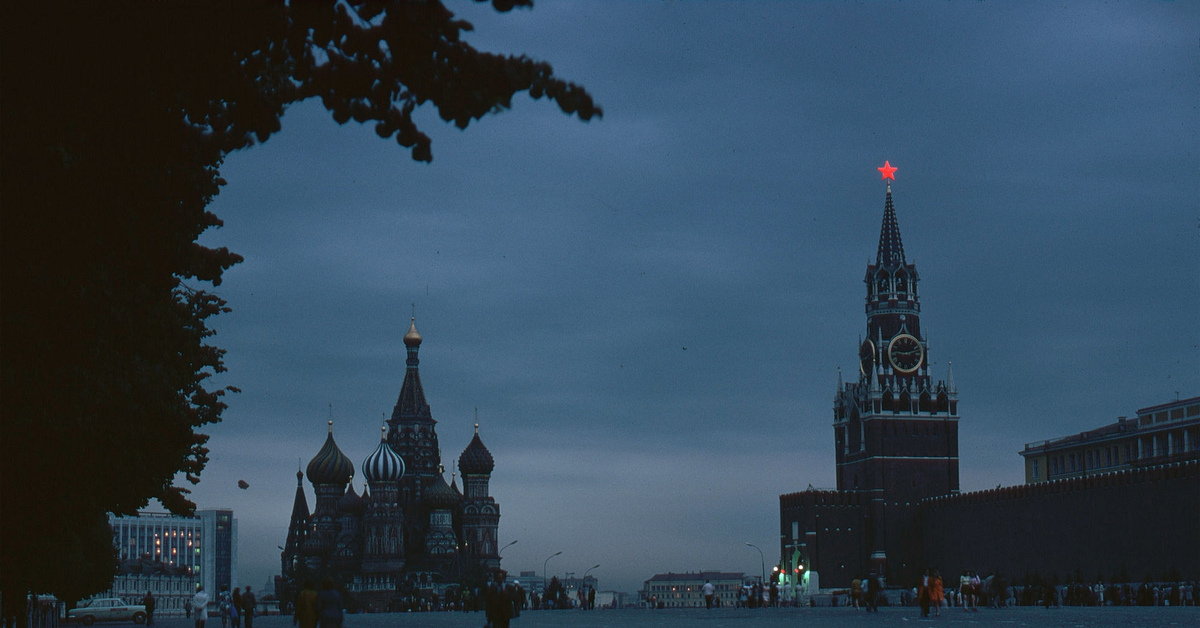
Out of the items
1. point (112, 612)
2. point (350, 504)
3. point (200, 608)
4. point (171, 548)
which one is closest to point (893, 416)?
point (350, 504)

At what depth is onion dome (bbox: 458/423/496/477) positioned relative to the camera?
119312mm

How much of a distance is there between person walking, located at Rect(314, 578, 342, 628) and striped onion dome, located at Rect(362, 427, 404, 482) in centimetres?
9819

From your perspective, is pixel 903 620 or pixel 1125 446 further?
pixel 1125 446

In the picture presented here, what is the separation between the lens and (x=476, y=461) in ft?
392

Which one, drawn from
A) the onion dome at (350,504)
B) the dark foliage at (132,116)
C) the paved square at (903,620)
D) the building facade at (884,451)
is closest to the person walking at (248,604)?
the paved square at (903,620)

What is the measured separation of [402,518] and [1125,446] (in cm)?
5376

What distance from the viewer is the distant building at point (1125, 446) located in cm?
9362

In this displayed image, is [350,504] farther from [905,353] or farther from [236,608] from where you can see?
[236,608]

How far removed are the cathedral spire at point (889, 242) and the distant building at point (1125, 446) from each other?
62.5 ft

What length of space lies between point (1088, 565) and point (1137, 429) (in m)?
24.8

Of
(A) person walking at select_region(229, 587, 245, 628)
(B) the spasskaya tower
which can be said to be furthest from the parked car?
(B) the spasskaya tower

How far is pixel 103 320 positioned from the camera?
11891 mm

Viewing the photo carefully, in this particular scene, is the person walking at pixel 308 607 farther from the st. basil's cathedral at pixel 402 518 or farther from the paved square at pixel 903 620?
the st. basil's cathedral at pixel 402 518

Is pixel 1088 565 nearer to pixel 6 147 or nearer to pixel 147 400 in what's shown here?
pixel 147 400
